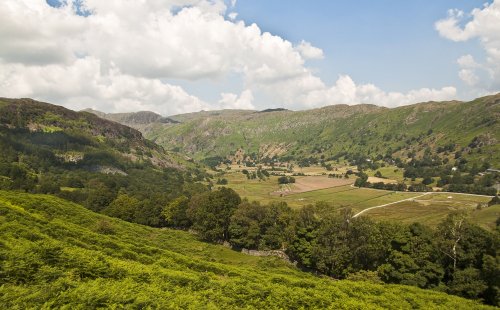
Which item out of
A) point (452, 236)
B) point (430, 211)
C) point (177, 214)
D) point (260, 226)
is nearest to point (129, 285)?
point (452, 236)

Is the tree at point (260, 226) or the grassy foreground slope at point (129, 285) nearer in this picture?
the grassy foreground slope at point (129, 285)

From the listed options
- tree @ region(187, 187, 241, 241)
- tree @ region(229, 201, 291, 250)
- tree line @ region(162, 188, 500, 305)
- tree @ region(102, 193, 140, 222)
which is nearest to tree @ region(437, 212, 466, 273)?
tree line @ region(162, 188, 500, 305)

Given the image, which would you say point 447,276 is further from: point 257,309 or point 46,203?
point 46,203

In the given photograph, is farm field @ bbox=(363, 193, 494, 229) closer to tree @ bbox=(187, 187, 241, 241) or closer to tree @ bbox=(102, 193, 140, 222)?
tree @ bbox=(187, 187, 241, 241)

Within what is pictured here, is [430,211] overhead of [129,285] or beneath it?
beneath

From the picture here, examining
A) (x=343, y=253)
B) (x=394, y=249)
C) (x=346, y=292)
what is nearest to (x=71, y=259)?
(x=346, y=292)

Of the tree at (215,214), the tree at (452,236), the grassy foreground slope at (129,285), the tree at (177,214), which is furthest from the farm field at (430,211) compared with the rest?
the grassy foreground slope at (129,285)

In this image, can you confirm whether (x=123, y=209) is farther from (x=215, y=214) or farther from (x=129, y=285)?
(x=129, y=285)

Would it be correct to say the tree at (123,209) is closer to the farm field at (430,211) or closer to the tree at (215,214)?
the tree at (215,214)

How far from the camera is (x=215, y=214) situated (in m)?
117

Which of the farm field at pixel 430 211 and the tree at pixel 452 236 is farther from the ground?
the tree at pixel 452 236

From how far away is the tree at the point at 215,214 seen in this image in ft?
379

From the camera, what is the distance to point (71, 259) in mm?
38344

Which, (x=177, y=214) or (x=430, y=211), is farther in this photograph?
(x=430, y=211)
